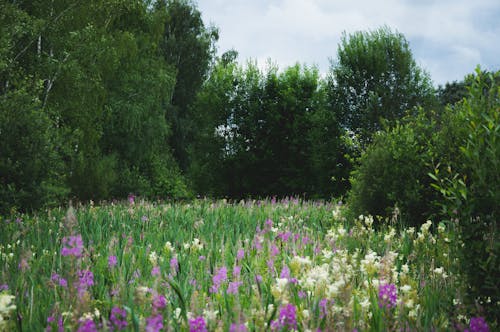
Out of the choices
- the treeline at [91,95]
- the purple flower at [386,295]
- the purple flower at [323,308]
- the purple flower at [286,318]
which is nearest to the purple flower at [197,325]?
the purple flower at [286,318]

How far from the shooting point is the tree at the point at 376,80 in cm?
1779

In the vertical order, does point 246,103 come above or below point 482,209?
above

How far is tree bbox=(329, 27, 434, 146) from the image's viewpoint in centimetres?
1779

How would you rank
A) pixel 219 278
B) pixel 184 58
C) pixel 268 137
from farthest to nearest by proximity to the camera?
pixel 184 58
pixel 268 137
pixel 219 278

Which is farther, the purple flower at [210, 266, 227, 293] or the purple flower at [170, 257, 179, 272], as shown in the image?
the purple flower at [170, 257, 179, 272]

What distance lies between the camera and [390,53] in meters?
18.4

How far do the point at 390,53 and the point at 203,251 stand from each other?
1564 centimetres

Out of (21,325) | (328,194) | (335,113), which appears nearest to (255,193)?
(328,194)

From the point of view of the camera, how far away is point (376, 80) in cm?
1811

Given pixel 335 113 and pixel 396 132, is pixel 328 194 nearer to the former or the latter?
pixel 335 113

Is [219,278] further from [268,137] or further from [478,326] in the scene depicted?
[268,137]

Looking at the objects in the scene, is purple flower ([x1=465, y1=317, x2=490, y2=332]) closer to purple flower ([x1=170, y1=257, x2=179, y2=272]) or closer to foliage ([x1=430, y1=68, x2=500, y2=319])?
foliage ([x1=430, y1=68, x2=500, y2=319])

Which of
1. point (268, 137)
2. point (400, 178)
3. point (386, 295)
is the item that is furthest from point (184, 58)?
point (386, 295)

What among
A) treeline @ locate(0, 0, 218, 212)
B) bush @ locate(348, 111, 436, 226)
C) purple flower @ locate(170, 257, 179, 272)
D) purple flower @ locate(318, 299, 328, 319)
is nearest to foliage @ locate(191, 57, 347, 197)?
treeline @ locate(0, 0, 218, 212)
